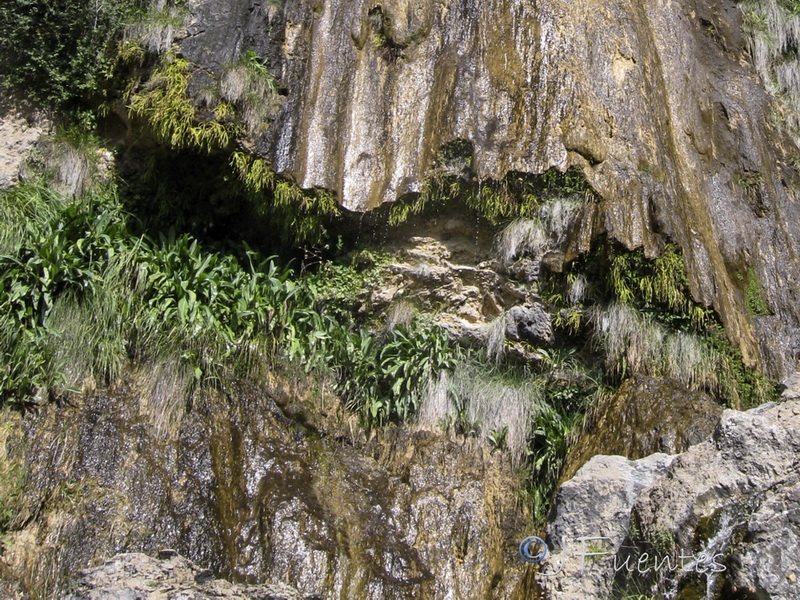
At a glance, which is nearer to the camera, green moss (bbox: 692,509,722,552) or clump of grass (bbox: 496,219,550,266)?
green moss (bbox: 692,509,722,552)

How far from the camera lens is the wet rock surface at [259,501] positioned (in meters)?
5.61

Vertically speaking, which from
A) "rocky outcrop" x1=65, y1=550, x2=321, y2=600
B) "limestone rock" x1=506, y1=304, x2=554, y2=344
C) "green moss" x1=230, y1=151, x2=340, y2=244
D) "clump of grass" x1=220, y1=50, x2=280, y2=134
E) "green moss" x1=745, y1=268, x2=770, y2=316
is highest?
"clump of grass" x1=220, y1=50, x2=280, y2=134

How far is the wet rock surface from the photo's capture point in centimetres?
561

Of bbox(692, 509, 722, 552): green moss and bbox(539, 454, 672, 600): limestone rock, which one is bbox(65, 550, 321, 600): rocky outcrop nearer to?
bbox(539, 454, 672, 600): limestone rock

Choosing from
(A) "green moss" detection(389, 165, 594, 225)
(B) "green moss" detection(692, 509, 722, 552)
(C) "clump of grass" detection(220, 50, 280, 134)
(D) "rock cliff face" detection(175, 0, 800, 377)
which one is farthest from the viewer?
(C) "clump of grass" detection(220, 50, 280, 134)

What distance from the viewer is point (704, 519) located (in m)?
4.29

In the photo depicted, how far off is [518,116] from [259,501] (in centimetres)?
376

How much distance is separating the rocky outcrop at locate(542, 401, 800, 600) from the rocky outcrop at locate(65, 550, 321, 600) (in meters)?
1.74

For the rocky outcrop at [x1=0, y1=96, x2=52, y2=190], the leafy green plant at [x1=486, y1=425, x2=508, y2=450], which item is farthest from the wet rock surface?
the rocky outcrop at [x1=0, y1=96, x2=52, y2=190]

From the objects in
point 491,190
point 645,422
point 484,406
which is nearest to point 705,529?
point 645,422

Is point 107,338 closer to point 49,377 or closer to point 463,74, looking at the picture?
point 49,377

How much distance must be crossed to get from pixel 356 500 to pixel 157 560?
1623 millimetres

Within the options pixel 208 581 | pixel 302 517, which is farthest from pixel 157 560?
pixel 302 517

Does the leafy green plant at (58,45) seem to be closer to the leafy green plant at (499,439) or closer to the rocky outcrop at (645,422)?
the leafy green plant at (499,439)
